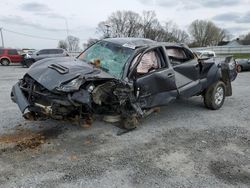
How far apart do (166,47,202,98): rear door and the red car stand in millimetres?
24454

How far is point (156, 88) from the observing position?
645cm

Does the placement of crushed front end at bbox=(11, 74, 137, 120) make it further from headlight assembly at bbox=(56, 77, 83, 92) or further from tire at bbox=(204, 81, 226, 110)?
tire at bbox=(204, 81, 226, 110)

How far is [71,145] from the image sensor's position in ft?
17.9

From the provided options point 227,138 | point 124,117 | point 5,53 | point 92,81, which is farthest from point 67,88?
point 5,53

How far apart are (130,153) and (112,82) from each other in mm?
1343

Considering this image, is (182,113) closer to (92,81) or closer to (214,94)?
(214,94)

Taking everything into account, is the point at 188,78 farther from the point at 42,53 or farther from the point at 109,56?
the point at 42,53

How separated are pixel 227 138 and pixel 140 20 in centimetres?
6948

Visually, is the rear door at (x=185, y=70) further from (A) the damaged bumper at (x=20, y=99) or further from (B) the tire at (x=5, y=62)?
(B) the tire at (x=5, y=62)

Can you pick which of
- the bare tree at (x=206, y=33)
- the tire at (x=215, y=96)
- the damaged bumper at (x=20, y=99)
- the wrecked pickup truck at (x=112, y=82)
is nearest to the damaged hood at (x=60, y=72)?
the wrecked pickup truck at (x=112, y=82)

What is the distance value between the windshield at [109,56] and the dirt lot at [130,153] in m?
1.20

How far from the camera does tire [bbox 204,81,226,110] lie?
796 cm

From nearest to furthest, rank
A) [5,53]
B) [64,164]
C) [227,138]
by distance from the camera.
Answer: [64,164] < [227,138] < [5,53]

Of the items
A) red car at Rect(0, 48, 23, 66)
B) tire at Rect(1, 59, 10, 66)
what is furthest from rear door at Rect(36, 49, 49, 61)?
tire at Rect(1, 59, 10, 66)
